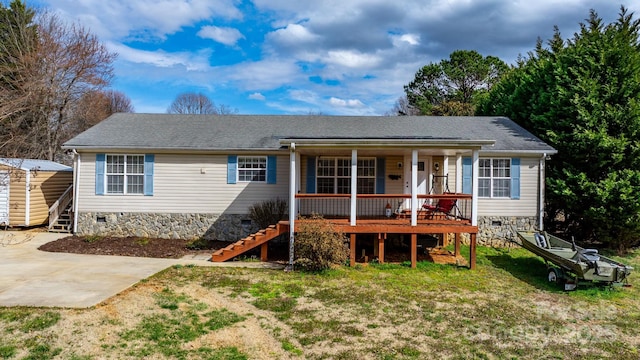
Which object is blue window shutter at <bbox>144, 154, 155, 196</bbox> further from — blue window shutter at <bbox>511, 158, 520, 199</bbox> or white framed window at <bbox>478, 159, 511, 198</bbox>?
blue window shutter at <bbox>511, 158, 520, 199</bbox>

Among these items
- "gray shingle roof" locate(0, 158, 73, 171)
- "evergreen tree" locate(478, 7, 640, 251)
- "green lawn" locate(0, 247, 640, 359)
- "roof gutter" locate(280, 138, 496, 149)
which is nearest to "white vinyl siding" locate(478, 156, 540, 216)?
"evergreen tree" locate(478, 7, 640, 251)

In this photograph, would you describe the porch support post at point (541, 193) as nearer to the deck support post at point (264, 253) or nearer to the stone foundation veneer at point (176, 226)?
the deck support post at point (264, 253)

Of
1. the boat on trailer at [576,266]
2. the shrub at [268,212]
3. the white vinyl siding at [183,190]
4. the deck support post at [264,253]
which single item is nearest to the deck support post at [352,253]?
the deck support post at [264,253]

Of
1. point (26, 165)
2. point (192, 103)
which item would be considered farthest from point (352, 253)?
point (192, 103)

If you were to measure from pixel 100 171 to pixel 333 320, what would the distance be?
1034 cm

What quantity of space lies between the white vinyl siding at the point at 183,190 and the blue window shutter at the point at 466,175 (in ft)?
20.0

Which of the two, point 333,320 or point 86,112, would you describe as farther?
point 86,112

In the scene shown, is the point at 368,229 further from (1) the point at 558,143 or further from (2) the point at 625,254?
(2) the point at 625,254

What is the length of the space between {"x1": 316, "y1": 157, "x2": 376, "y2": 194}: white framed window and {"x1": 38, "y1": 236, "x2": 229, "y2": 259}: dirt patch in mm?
3969

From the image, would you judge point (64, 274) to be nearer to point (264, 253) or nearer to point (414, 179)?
point (264, 253)

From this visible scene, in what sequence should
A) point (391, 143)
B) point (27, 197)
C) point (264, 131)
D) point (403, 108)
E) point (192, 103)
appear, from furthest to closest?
1. point (192, 103)
2. point (403, 108)
3. point (264, 131)
4. point (27, 197)
5. point (391, 143)

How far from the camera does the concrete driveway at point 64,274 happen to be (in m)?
6.33

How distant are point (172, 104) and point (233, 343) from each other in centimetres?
4797

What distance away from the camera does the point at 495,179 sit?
475 inches
